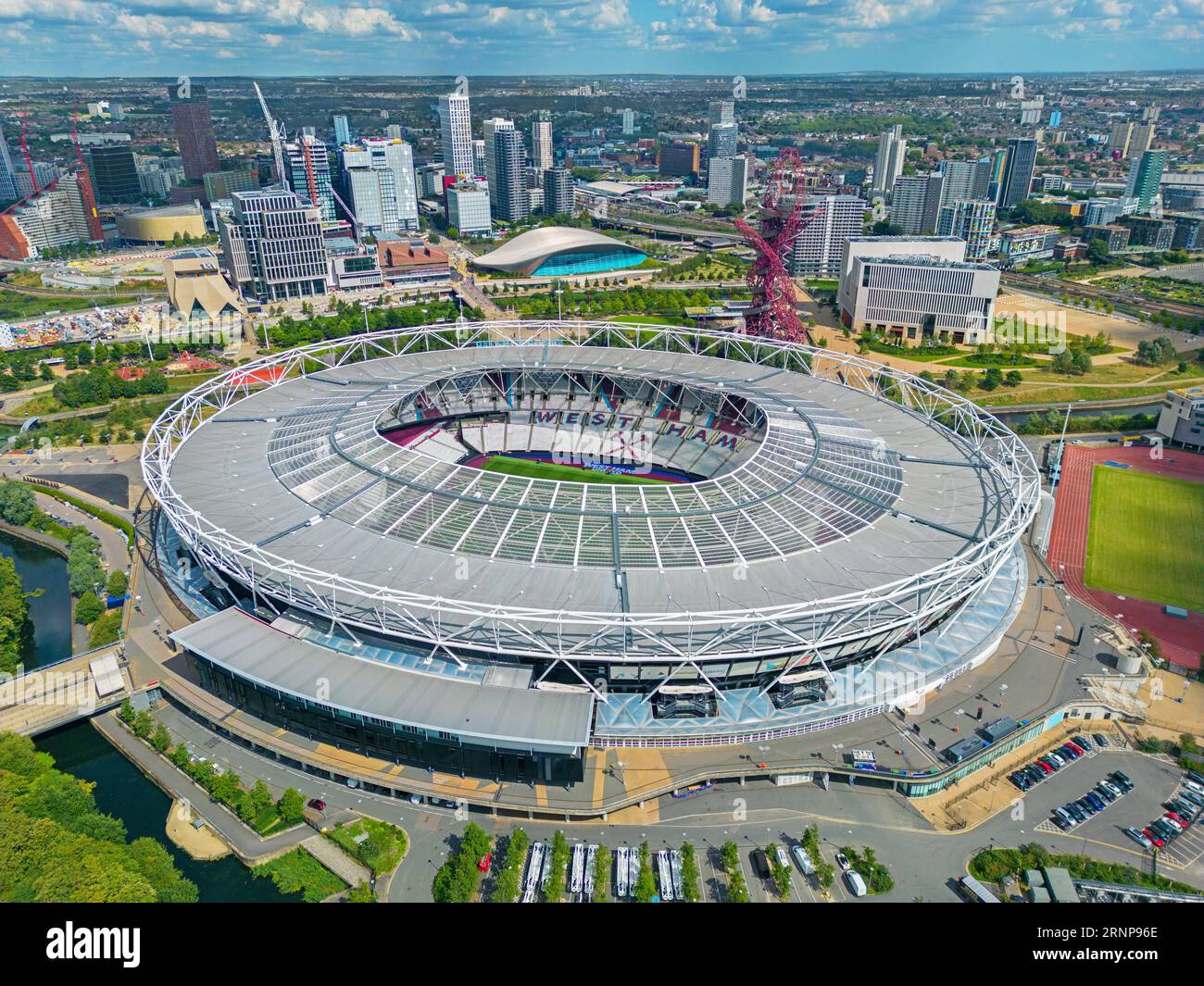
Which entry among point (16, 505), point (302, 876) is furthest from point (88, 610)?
point (302, 876)

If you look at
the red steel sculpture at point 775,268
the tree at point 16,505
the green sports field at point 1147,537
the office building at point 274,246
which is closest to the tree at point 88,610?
the tree at point 16,505

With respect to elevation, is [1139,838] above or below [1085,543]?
below

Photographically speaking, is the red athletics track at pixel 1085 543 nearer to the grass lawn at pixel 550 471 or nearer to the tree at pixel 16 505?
the grass lawn at pixel 550 471

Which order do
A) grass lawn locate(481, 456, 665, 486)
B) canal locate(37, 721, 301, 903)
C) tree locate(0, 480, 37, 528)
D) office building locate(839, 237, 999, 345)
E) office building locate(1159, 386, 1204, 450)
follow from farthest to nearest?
1. office building locate(839, 237, 999, 345)
2. office building locate(1159, 386, 1204, 450)
3. grass lawn locate(481, 456, 665, 486)
4. tree locate(0, 480, 37, 528)
5. canal locate(37, 721, 301, 903)

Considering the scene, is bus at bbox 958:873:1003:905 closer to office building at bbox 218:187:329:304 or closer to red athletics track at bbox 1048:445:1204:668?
red athletics track at bbox 1048:445:1204:668

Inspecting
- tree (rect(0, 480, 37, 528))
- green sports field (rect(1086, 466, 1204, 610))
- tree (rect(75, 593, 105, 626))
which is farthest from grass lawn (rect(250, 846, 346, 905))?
green sports field (rect(1086, 466, 1204, 610))

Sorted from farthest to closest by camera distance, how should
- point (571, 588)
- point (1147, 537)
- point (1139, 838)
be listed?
1. point (1147, 537)
2. point (571, 588)
3. point (1139, 838)

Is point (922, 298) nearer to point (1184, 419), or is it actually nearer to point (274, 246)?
point (1184, 419)
